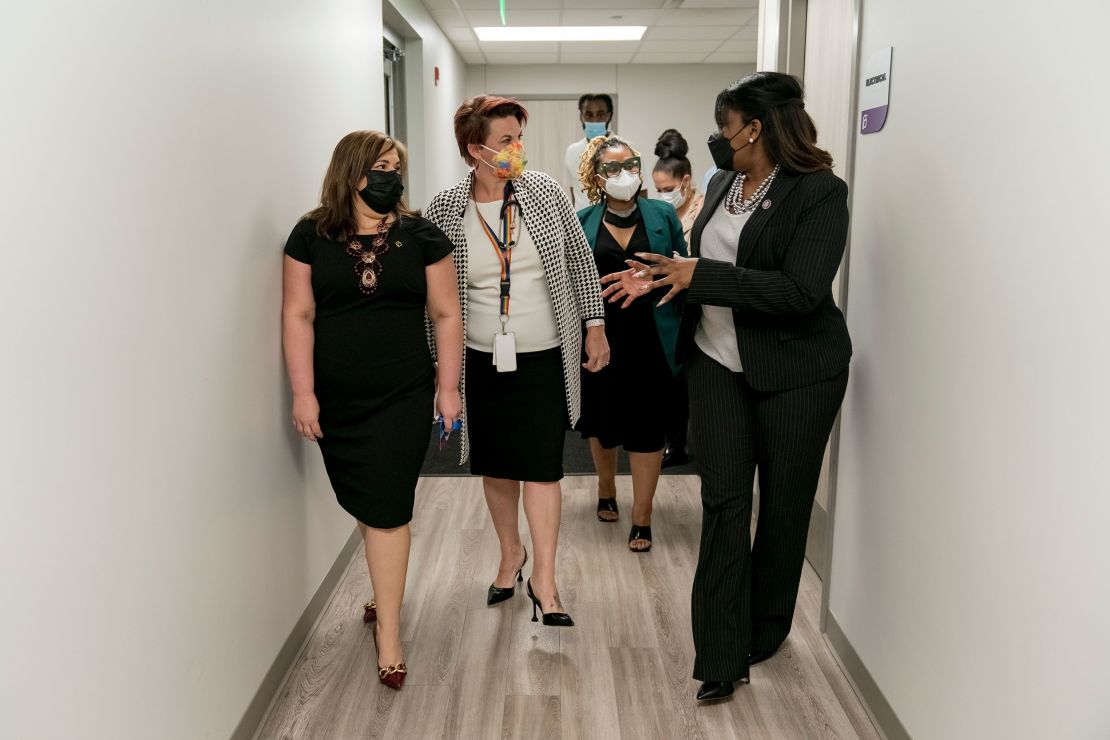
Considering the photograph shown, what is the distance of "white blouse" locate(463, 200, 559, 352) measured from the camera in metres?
2.69

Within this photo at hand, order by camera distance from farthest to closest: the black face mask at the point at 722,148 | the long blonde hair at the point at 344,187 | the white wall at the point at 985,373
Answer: the long blonde hair at the point at 344,187 → the black face mask at the point at 722,148 → the white wall at the point at 985,373

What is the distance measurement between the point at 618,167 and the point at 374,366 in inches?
50.6

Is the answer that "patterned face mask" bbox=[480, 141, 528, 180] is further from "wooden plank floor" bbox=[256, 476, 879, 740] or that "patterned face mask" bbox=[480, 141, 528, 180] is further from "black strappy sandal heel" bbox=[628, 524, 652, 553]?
"black strappy sandal heel" bbox=[628, 524, 652, 553]

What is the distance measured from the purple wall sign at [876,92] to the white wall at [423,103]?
342cm

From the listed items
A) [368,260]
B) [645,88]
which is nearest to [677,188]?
[368,260]

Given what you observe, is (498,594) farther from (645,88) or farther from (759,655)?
(645,88)

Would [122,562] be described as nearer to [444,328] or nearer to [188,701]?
[188,701]

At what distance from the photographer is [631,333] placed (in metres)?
3.43

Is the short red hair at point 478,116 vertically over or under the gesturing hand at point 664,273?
over

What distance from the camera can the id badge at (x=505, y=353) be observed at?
266cm

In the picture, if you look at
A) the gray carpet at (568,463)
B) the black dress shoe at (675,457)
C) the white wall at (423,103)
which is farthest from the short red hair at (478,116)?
the white wall at (423,103)

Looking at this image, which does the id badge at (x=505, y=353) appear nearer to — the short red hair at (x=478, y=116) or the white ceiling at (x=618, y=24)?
the short red hair at (x=478, y=116)

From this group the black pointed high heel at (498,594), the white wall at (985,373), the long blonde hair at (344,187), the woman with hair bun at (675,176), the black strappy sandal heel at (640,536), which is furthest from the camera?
the woman with hair bun at (675,176)

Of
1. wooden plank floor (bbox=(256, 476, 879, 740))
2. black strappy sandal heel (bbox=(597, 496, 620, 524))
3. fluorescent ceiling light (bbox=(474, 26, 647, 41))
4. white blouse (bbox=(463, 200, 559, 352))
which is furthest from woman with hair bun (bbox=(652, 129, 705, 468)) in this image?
fluorescent ceiling light (bbox=(474, 26, 647, 41))
